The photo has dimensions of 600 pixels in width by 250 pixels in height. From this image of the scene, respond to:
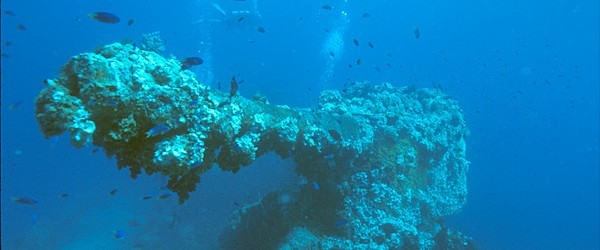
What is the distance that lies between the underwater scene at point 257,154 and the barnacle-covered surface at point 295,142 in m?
0.03

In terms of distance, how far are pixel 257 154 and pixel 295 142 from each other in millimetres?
882

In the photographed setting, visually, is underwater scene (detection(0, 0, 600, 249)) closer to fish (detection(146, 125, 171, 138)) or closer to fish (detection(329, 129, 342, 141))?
fish (detection(146, 125, 171, 138))

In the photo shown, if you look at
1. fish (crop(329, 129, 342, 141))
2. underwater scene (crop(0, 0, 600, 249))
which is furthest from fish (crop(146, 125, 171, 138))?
fish (crop(329, 129, 342, 141))

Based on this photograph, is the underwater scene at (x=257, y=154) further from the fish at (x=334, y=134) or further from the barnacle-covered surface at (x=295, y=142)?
the fish at (x=334, y=134)

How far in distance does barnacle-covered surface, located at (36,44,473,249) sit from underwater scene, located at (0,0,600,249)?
31mm

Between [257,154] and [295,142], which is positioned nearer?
[257,154]

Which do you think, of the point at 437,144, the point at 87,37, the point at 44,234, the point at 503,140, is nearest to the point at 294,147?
the point at 437,144

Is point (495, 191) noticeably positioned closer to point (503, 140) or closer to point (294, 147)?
point (503, 140)

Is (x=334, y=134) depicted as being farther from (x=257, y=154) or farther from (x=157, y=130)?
(x=157, y=130)

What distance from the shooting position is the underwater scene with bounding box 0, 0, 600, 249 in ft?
14.1

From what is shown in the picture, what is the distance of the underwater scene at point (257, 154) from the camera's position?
170 inches

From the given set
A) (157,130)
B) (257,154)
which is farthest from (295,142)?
(157,130)

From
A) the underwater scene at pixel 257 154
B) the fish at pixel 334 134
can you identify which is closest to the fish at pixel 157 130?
the underwater scene at pixel 257 154

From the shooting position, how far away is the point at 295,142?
756cm
